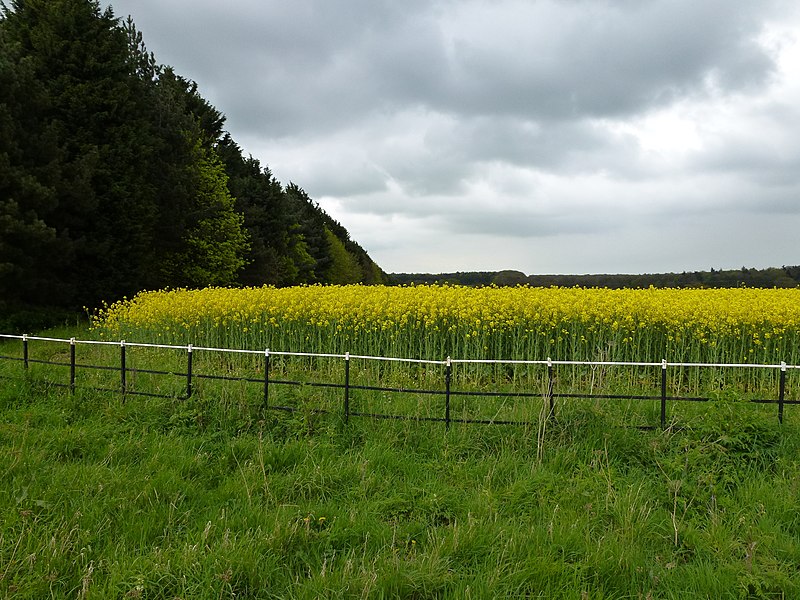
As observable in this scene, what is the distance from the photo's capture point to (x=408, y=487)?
5430 mm

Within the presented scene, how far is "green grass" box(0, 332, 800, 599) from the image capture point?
389 cm

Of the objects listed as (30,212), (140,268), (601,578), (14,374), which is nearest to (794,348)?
(601,578)

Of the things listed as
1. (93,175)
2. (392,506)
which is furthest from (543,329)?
(93,175)

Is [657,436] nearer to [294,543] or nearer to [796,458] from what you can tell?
[796,458]

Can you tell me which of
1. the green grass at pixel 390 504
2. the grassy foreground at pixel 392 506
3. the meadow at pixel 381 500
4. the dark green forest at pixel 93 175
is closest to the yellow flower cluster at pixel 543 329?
the meadow at pixel 381 500

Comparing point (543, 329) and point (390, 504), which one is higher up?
point (543, 329)

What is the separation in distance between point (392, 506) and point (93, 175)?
24250 millimetres

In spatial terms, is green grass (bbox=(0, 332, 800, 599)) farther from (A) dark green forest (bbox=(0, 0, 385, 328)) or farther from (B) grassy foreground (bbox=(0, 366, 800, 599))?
(A) dark green forest (bbox=(0, 0, 385, 328))

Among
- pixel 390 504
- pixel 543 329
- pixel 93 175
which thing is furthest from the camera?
pixel 93 175

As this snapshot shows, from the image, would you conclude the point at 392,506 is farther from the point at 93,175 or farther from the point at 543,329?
the point at 93,175

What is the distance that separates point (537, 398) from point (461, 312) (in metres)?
4.31

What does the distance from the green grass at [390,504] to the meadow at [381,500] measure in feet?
0.06

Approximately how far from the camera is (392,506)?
16.6 feet

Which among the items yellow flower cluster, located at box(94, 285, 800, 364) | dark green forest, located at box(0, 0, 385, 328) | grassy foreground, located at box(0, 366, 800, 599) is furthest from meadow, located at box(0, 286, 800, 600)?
dark green forest, located at box(0, 0, 385, 328)
